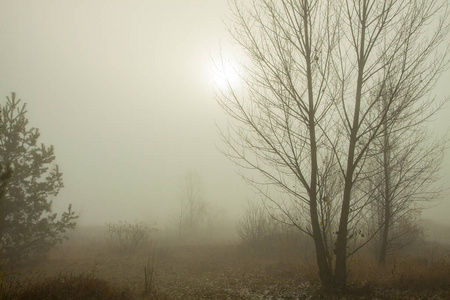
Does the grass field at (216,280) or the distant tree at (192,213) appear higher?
the distant tree at (192,213)

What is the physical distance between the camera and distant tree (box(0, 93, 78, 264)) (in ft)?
35.6

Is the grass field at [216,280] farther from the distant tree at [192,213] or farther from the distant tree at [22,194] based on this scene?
the distant tree at [192,213]

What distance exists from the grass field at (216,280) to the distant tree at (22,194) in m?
0.94

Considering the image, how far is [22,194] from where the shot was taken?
11242 mm

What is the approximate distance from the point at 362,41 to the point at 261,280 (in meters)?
8.26

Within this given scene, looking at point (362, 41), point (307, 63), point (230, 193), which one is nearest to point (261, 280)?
point (307, 63)

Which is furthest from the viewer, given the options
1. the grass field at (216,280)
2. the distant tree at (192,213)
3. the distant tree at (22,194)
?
the distant tree at (192,213)

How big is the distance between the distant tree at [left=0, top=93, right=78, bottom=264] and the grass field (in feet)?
3.09

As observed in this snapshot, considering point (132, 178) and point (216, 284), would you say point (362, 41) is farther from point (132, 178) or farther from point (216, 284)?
point (132, 178)

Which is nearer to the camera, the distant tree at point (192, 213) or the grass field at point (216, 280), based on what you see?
the grass field at point (216, 280)

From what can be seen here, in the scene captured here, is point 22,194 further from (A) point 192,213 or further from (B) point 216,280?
(A) point 192,213

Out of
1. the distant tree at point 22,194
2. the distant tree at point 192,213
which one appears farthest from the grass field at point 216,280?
the distant tree at point 192,213

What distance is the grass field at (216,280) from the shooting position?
5519 millimetres

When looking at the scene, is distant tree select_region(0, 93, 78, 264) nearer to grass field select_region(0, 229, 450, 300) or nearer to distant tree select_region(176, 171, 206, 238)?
grass field select_region(0, 229, 450, 300)
